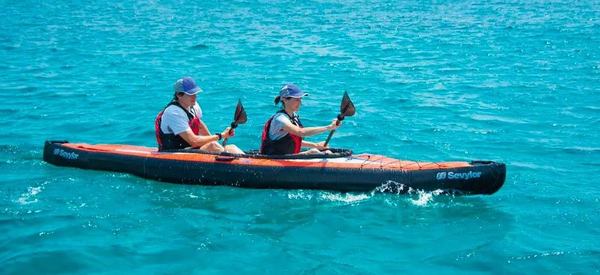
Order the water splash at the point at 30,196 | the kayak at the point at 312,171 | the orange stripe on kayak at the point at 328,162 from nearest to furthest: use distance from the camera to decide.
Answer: the water splash at the point at 30,196 → the kayak at the point at 312,171 → the orange stripe on kayak at the point at 328,162

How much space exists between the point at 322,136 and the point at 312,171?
3163mm

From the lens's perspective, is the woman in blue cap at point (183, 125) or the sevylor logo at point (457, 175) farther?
the woman in blue cap at point (183, 125)

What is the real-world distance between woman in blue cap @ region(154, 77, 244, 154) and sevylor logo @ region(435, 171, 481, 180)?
240 cm

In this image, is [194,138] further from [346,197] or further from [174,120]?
A: [346,197]

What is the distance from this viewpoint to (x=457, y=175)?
8.13m

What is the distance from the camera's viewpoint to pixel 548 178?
9180 millimetres

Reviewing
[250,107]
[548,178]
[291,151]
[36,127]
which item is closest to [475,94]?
[250,107]

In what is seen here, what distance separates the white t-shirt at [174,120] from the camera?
8.82 meters

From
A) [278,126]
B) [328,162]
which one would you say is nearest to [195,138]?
[278,126]

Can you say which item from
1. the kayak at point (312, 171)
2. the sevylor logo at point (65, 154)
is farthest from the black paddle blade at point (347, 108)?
the sevylor logo at point (65, 154)

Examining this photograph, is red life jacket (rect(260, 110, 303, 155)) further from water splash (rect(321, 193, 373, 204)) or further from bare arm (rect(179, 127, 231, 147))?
water splash (rect(321, 193, 373, 204))

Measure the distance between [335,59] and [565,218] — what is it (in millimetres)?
11316

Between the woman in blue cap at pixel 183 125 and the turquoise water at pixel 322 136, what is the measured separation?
669 millimetres

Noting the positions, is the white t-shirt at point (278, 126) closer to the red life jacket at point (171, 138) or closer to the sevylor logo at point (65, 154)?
the red life jacket at point (171, 138)
